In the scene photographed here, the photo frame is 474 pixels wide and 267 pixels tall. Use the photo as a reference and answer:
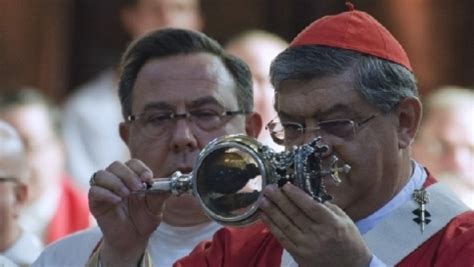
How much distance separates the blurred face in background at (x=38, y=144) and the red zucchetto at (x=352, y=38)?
372 cm

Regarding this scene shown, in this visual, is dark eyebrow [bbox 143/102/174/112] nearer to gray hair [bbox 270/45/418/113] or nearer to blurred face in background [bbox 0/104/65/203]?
gray hair [bbox 270/45/418/113]

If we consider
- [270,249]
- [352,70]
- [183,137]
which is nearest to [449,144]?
[183,137]

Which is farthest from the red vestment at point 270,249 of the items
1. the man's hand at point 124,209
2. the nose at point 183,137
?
the nose at point 183,137

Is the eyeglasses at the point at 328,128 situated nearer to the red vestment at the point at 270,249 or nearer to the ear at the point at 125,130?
the red vestment at the point at 270,249

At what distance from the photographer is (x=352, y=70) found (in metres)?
5.10

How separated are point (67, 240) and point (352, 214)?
56.7 inches

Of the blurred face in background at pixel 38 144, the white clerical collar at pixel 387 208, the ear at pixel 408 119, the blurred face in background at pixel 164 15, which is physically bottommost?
the blurred face in background at pixel 38 144

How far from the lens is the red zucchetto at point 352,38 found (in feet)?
17.0

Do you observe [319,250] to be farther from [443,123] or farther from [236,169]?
[443,123]

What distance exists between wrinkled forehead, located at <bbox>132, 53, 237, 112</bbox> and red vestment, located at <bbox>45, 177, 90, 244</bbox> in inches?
93.0

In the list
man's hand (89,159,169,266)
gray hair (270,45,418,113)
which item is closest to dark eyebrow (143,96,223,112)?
man's hand (89,159,169,266)

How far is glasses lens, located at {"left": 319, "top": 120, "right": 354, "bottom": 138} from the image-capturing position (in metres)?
5.00

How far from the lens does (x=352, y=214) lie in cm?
518

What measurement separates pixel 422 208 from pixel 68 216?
3631 millimetres
